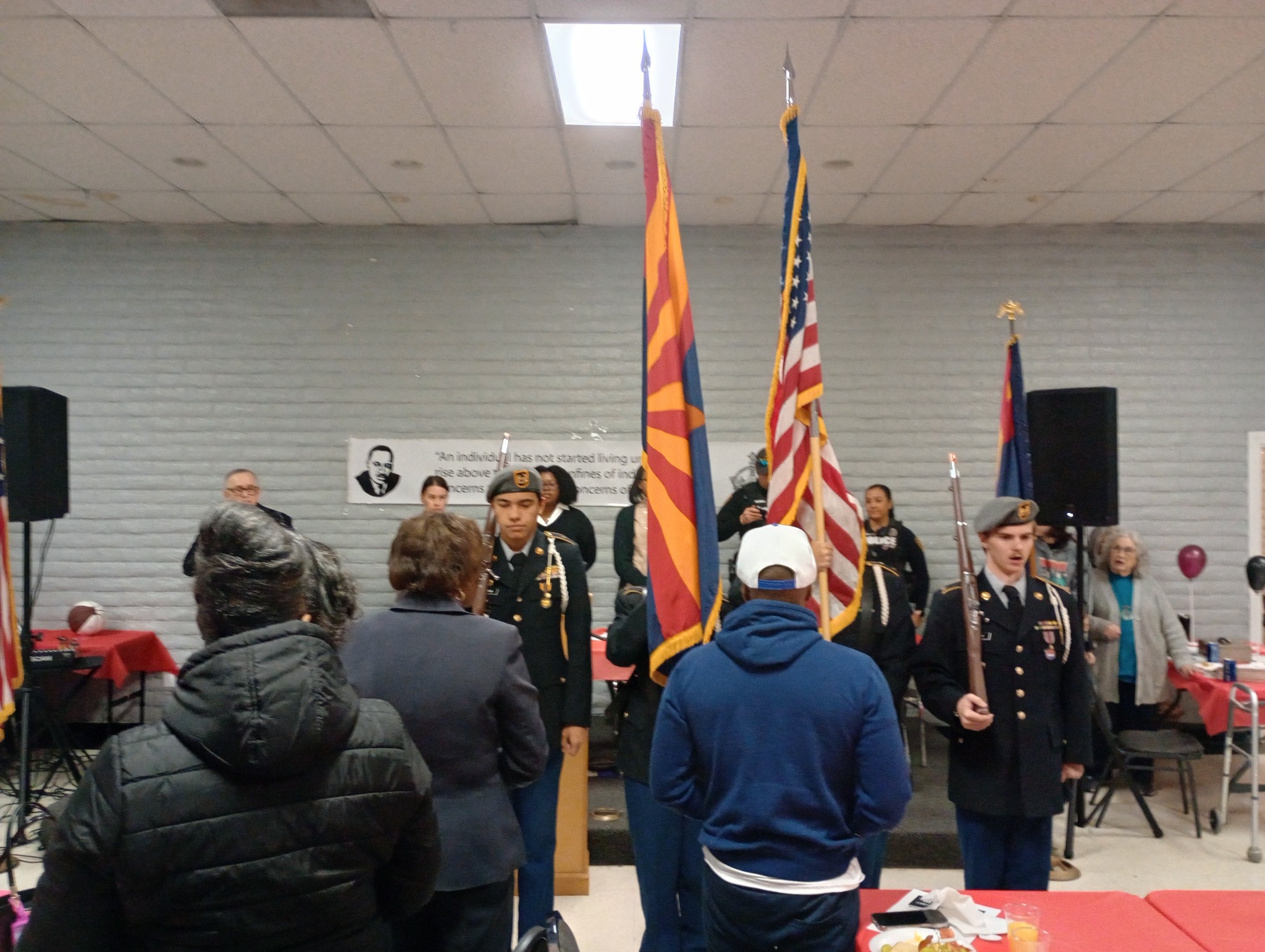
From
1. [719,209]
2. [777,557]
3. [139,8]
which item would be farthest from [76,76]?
[777,557]

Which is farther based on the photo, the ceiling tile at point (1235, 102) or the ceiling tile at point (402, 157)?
the ceiling tile at point (402, 157)

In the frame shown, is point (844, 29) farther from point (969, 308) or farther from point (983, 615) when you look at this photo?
point (969, 308)

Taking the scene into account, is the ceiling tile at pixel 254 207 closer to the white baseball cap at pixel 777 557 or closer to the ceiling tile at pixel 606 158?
the ceiling tile at pixel 606 158

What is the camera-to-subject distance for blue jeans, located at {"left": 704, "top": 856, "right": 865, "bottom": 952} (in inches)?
69.3

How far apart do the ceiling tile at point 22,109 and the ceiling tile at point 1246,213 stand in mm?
7298

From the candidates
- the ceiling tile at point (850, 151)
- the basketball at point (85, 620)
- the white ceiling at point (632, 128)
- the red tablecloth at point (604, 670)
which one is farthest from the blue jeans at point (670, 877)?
the basketball at point (85, 620)

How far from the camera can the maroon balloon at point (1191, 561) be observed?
19.1ft

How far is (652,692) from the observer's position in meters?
2.76

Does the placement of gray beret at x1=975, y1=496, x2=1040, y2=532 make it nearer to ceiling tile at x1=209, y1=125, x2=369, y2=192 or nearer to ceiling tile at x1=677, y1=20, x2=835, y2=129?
ceiling tile at x1=677, y1=20, x2=835, y2=129

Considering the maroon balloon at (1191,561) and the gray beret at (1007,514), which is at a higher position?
the gray beret at (1007,514)

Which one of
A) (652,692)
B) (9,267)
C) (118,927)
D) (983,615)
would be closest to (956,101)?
(983,615)

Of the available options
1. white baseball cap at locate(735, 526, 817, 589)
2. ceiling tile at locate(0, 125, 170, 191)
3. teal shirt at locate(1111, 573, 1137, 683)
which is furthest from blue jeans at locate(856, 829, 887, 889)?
ceiling tile at locate(0, 125, 170, 191)

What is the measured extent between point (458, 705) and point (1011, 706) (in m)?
1.79

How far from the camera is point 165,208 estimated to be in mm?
5844
